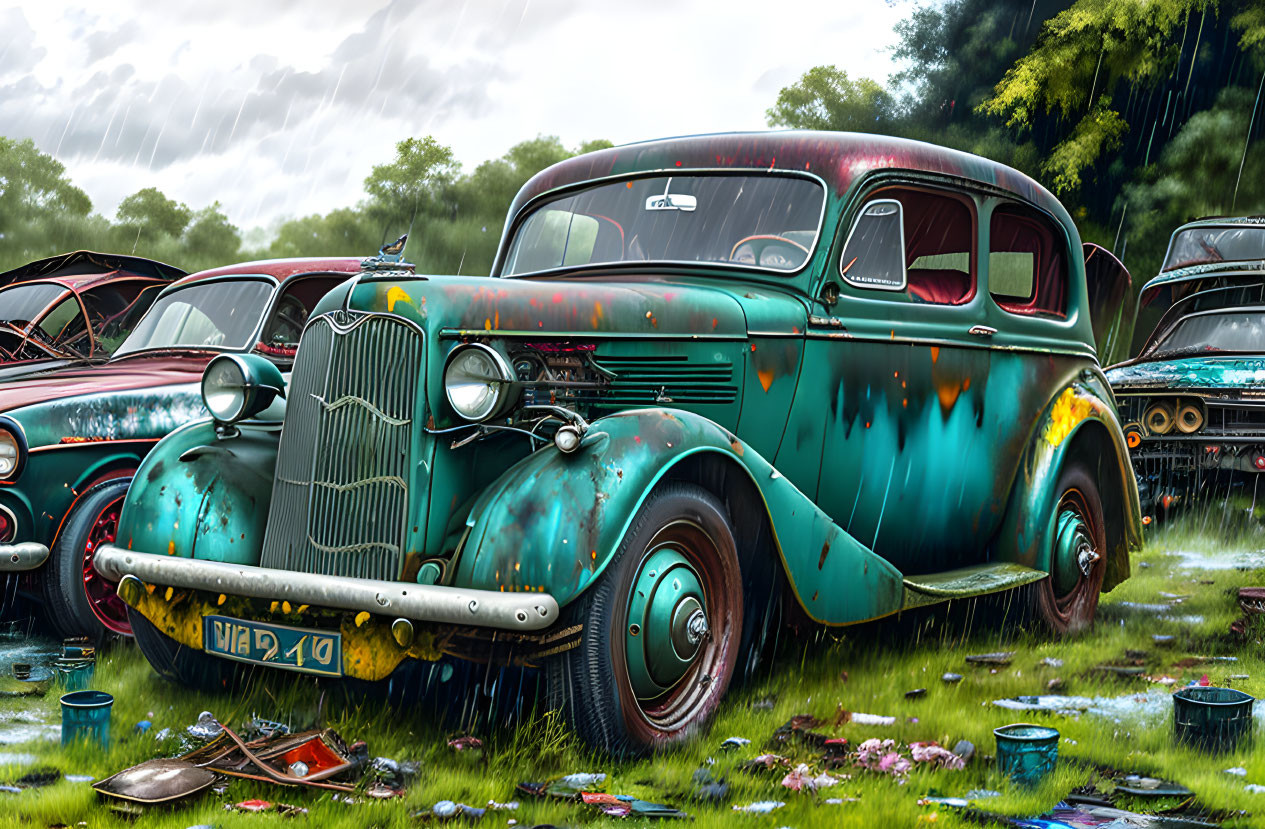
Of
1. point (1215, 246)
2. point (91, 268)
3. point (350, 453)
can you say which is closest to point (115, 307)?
point (91, 268)

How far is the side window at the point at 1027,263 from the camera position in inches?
222

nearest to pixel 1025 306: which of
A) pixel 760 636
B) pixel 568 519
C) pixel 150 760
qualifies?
pixel 760 636

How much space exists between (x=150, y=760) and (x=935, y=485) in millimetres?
3188

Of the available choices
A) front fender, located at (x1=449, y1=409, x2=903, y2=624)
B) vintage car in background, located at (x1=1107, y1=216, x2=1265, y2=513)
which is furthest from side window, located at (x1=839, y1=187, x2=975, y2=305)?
vintage car in background, located at (x1=1107, y1=216, x2=1265, y2=513)

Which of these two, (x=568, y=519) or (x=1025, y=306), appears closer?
(x=568, y=519)

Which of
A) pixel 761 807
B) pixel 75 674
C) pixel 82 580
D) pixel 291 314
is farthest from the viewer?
pixel 291 314

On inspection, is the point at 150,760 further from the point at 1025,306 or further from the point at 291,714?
the point at 1025,306

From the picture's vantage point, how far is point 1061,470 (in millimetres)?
5578

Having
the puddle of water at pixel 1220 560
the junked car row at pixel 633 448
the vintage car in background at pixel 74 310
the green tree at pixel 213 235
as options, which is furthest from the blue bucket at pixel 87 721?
the green tree at pixel 213 235

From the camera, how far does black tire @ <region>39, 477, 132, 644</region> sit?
5285 millimetres

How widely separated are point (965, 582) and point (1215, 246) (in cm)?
737

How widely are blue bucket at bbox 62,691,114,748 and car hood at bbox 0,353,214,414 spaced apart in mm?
1994

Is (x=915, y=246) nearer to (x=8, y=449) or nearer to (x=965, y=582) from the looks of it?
(x=965, y=582)

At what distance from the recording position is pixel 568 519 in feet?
11.1
